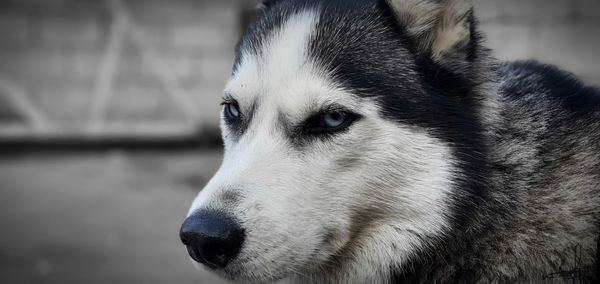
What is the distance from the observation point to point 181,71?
8.91m

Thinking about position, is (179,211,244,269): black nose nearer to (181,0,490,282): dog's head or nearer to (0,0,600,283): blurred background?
(181,0,490,282): dog's head

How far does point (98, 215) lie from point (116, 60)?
10.2 feet

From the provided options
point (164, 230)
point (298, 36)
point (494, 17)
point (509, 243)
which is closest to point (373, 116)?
point (298, 36)

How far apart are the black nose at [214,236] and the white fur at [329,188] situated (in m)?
0.04

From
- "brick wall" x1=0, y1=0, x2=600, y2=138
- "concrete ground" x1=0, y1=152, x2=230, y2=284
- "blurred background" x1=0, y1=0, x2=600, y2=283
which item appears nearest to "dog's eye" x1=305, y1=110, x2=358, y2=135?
"concrete ground" x1=0, y1=152, x2=230, y2=284

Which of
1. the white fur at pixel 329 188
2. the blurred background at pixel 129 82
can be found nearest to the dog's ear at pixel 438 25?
the white fur at pixel 329 188

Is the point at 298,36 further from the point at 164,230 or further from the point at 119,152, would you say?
the point at 119,152

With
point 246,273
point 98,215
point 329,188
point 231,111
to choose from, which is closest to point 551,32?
point 98,215

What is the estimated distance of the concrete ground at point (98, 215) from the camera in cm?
509

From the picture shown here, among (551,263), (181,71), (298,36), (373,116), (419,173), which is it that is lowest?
(181,71)

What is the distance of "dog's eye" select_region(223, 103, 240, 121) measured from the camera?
259cm

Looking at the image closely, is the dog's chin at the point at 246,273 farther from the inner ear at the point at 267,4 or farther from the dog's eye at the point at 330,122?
the inner ear at the point at 267,4

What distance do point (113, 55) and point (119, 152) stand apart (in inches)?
50.0

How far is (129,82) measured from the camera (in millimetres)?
8781
